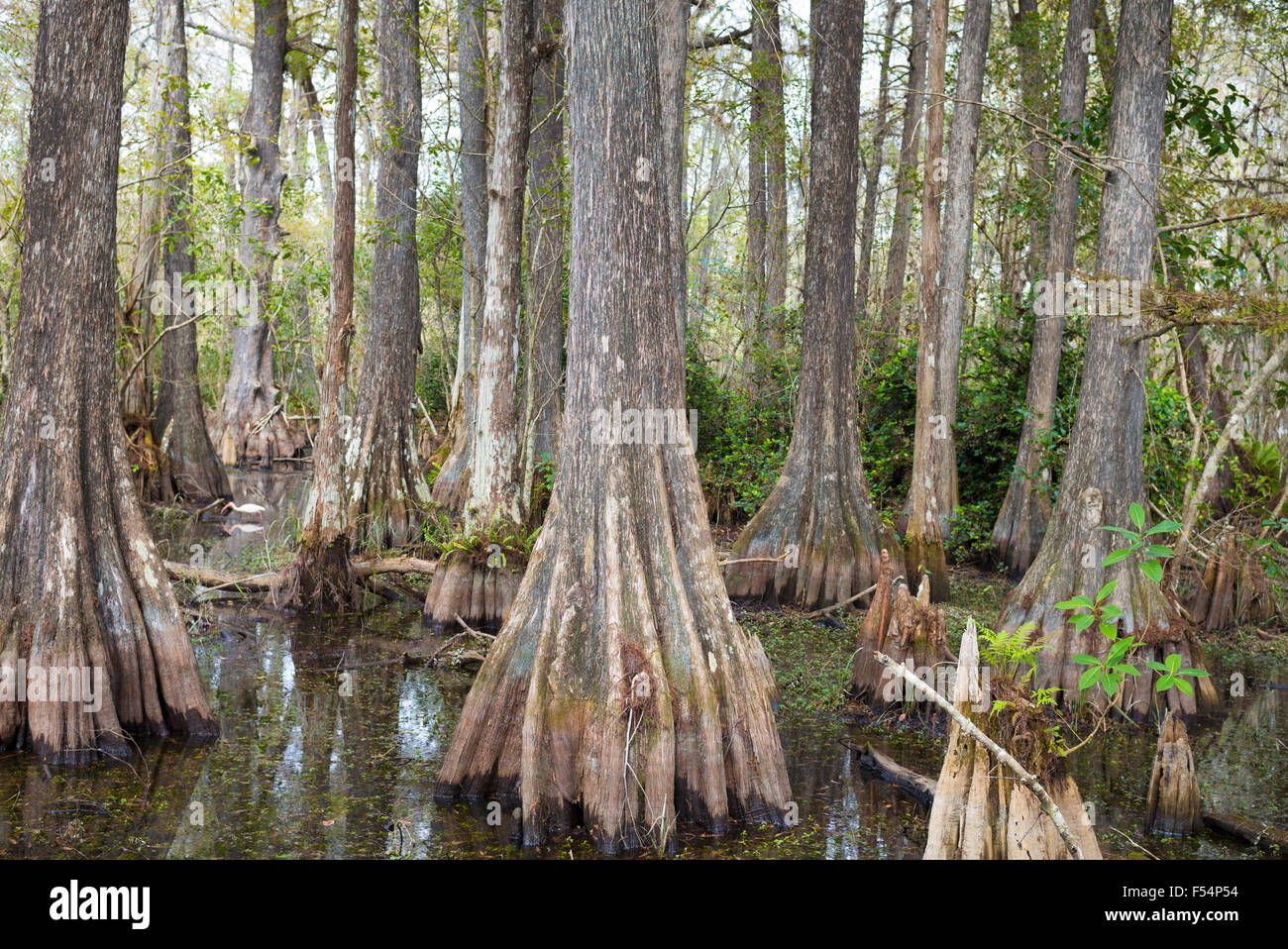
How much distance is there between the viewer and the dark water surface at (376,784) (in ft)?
17.6

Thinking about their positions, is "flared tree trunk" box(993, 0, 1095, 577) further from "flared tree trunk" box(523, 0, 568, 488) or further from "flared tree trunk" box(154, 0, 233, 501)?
"flared tree trunk" box(154, 0, 233, 501)

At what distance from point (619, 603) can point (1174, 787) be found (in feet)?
10.2

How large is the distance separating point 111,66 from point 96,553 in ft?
9.91

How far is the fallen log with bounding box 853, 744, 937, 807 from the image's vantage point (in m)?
6.08

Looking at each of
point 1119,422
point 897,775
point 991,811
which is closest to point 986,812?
point 991,811

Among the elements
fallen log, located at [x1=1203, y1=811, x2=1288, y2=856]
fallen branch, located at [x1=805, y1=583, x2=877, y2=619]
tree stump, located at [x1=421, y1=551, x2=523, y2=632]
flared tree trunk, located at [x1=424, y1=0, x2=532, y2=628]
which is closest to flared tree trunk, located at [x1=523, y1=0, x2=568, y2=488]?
flared tree trunk, located at [x1=424, y1=0, x2=532, y2=628]

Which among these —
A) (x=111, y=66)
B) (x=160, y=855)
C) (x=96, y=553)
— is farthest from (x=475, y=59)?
(x=160, y=855)

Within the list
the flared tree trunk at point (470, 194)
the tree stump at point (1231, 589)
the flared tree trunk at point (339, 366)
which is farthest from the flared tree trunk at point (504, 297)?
the tree stump at point (1231, 589)

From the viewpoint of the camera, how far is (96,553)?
21.6ft

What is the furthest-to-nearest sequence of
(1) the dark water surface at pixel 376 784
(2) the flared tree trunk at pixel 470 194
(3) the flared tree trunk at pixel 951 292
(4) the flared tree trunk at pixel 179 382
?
(4) the flared tree trunk at pixel 179 382 < (2) the flared tree trunk at pixel 470 194 < (3) the flared tree trunk at pixel 951 292 < (1) the dark water surface at pixel 376 784

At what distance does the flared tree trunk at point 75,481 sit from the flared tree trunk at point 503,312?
3574 millimetres

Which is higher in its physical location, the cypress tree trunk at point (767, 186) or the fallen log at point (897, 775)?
the cypress tree trunk at point (767, 186)

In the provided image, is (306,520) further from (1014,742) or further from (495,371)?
(1014,742)

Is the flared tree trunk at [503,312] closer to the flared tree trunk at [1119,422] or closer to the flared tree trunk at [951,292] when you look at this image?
the flared tree trunk at [951,292]
